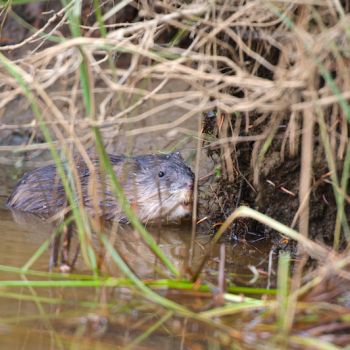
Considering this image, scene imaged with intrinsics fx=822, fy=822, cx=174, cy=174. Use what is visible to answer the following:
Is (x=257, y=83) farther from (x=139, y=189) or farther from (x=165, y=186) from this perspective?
(x=139, y=189)

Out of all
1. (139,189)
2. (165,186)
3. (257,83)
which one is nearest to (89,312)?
(257,83)

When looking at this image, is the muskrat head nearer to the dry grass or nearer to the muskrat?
the muskrat

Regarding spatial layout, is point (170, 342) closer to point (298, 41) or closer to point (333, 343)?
point (333, 343)

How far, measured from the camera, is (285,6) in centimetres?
390

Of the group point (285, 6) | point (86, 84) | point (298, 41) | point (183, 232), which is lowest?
point (183, 232)

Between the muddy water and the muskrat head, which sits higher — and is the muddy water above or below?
below

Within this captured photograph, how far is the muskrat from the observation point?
6.12 meters

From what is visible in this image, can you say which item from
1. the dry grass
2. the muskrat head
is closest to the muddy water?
the dry grass

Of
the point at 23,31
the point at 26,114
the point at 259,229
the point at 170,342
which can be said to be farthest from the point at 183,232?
the point at 23,31

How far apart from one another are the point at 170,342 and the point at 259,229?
89.1 inches

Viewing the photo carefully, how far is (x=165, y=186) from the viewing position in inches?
249

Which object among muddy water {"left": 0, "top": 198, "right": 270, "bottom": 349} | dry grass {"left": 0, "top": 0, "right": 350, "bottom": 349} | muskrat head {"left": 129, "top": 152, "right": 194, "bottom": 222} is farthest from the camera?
muskrat head {"left": 129, "top": 152, "right": 194, "bottom": 222}

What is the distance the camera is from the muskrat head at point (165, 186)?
6086 millimetres

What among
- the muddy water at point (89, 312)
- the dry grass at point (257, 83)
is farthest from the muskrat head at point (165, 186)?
the dry grass at point (257, 83)
